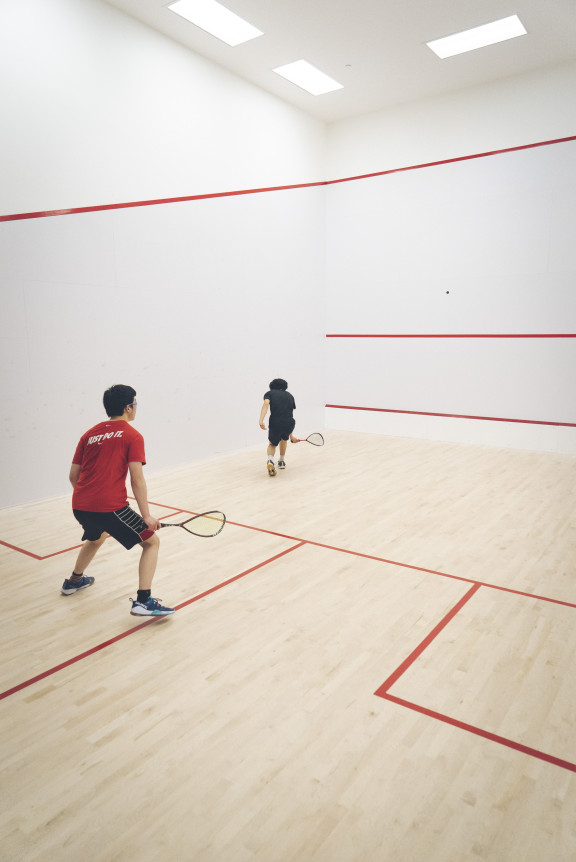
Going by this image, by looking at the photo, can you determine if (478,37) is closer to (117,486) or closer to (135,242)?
(135,242)

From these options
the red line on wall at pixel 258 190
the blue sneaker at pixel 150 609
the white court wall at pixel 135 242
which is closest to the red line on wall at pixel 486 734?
the blue sneaker at pixel 150 609

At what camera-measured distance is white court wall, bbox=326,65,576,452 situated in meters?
5.30

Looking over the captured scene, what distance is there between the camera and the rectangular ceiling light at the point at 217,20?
4.22 m

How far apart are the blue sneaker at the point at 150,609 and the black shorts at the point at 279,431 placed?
2405mm

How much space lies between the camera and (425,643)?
2.07 m

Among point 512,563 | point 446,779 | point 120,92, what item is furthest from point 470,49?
point 446,779

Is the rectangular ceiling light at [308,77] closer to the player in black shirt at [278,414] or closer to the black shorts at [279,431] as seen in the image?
the player in black shirt at [278,414]

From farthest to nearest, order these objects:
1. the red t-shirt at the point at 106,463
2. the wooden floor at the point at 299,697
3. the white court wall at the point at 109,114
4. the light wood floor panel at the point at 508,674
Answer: the white court wall at the point at 109,114 → the red t-shirt at the point at 106,463 → the light wood floor panel at the point at 508,674 → the wooden floor at the point at 299,697

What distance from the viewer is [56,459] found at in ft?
13.2

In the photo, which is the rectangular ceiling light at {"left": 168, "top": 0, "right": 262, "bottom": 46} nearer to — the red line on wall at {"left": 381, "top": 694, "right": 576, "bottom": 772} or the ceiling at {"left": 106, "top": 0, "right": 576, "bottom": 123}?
the ceiling at {"left": 106, "top": 0, "right": 576, "bottom": 123}

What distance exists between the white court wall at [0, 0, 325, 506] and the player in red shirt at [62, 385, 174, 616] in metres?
1.84

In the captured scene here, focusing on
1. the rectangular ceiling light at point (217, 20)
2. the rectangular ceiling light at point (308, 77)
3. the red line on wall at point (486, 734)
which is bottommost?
the red line on wall at point (486, 734)

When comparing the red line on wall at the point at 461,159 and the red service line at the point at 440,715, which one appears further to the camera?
the red line on wall at the point at 461,159

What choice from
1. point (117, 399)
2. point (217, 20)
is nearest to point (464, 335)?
point (217, 20)
